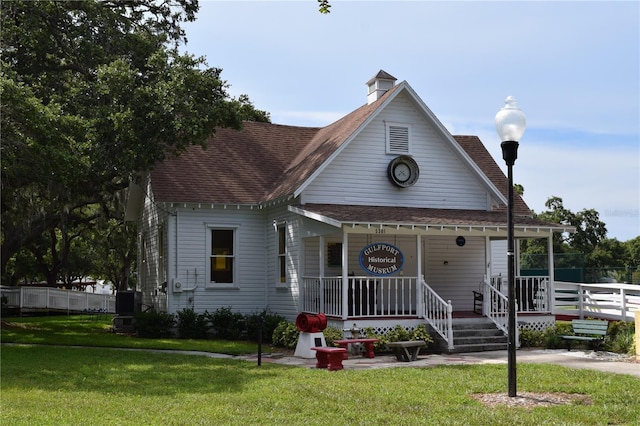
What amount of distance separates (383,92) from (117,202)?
12072 mm

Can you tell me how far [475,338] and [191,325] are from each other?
25.9 ft

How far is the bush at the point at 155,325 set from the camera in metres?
20.4

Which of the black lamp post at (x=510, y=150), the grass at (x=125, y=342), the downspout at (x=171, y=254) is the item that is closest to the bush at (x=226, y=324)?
the grass at (x=125, y=342)

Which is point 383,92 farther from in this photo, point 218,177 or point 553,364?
point 553,364

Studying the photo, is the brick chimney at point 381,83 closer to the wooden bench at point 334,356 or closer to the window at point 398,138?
the window at point 398,138

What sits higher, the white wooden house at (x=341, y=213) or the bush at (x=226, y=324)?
the white wooden house at (x=341, y=213)

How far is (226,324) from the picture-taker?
67.5ft

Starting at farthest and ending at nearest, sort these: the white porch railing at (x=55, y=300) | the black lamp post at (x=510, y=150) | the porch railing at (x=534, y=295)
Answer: the white porch railing at (x=55, y=300)
the porch railing at (x=534, y=295)
the black lamp post at (x=510, y=150)

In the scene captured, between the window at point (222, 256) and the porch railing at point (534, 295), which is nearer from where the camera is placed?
the porch railing at point (534, 295)

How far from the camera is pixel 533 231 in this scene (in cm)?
1878

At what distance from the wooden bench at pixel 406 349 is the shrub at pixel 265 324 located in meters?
5.05

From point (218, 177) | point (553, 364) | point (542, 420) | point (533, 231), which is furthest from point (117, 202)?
point (542, 420)

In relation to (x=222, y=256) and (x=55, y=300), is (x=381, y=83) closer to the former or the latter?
(x=222, y=256)

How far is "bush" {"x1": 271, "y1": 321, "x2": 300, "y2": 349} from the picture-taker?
17484mm
